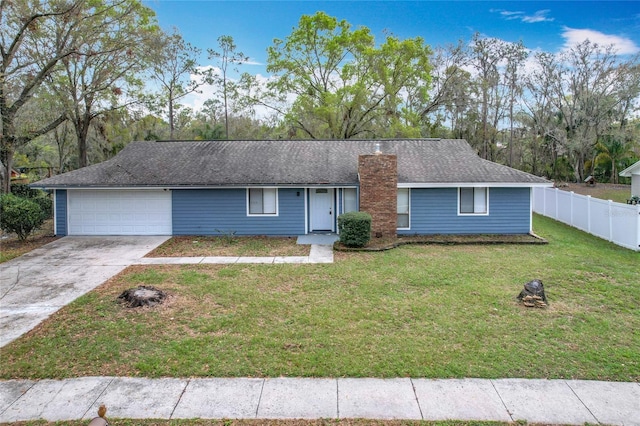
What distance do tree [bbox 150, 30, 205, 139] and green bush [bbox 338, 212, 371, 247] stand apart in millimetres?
20234

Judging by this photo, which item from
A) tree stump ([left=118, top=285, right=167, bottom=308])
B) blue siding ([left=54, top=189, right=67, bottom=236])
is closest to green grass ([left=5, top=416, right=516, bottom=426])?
tree stump ([left=118, top=285, right=167, bottom=308])

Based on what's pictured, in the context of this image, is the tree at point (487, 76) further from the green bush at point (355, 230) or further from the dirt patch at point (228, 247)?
the dirt patch at point (228, 247)

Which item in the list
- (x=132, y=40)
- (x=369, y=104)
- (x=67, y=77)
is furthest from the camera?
(x=369, y=104)

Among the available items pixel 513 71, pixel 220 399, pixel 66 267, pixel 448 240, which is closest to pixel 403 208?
pixel 448 240

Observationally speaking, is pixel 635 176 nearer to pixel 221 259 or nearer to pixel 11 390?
pixel 221 259

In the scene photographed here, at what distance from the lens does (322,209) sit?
15.6 m

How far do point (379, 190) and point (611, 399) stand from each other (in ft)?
31.9

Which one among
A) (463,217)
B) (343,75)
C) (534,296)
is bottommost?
(534,296)

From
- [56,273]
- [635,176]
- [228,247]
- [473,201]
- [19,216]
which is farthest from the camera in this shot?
[635,176]

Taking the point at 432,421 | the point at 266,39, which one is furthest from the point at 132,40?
the point at 432,421

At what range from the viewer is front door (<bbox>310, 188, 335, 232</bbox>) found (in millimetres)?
15438

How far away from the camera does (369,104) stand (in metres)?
27.4

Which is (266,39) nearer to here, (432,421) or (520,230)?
(520,230)

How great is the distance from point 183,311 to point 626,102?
36.9 metres
